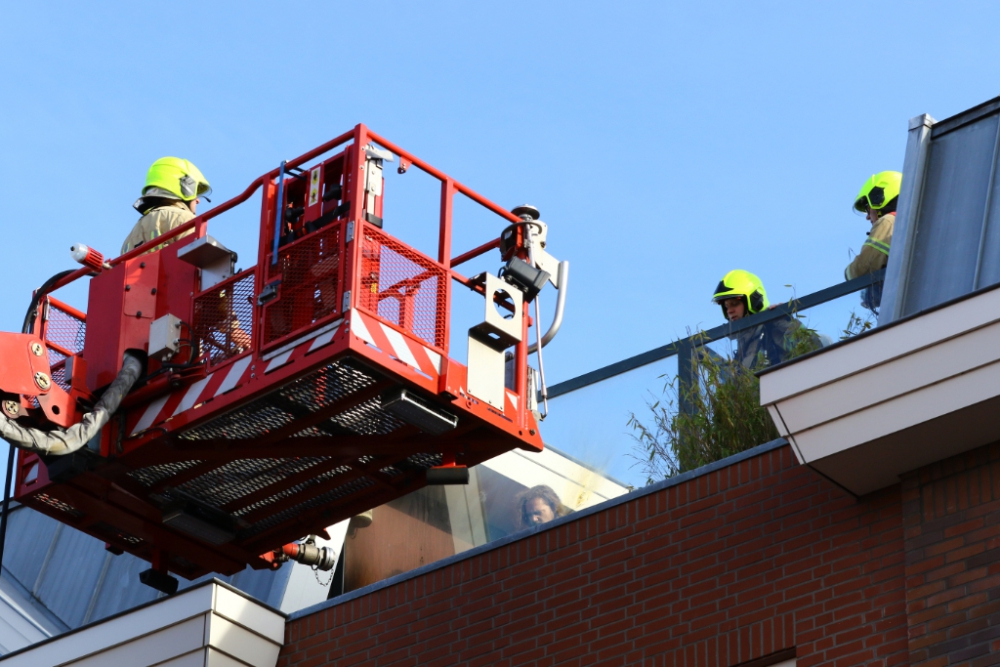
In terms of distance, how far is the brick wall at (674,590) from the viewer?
9445mm

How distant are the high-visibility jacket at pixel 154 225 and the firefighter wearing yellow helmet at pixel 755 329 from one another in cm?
442

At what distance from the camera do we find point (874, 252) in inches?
538

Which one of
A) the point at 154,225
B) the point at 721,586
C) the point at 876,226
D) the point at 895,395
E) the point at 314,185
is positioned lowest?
the point at 721,586

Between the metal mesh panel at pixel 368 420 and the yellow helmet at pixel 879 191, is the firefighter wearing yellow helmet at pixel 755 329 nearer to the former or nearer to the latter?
the yellow helmet at pixel 879 191

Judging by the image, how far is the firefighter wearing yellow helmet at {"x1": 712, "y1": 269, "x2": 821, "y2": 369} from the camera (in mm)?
13086

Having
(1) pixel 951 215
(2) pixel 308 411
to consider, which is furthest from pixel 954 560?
(2) pixel 308 411

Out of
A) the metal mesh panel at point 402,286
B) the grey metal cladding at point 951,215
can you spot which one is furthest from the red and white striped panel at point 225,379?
the grey metal cladding at point 951,215

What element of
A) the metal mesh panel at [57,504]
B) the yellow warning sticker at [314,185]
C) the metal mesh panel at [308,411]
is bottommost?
the metal mesh panel at [308,411]

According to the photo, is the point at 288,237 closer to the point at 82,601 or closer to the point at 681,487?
the point at 681,487

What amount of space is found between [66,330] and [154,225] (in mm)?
1180

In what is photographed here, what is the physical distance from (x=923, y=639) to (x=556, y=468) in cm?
560

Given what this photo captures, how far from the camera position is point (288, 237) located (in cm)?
1112

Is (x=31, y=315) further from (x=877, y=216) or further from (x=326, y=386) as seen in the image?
(x=877, y=216)

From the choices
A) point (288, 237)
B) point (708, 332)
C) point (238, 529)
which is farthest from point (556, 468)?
point (288, 237)
